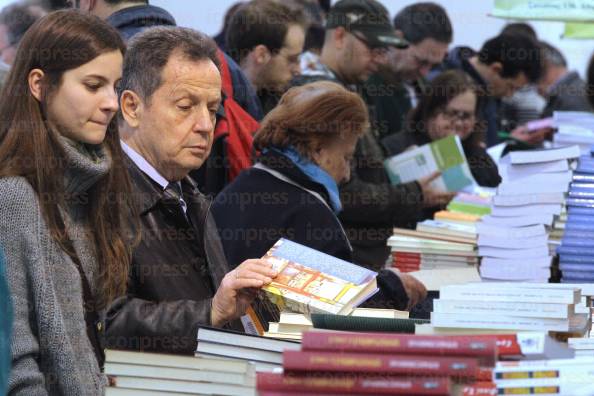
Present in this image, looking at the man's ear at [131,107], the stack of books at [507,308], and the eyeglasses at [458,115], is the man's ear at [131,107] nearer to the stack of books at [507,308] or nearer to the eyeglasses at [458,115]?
the stack of books at [507,308]

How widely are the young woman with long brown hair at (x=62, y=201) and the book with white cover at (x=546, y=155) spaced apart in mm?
2557

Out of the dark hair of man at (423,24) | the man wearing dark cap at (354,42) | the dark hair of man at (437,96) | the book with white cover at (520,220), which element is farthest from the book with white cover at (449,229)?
the dark hair of man at (423,24)

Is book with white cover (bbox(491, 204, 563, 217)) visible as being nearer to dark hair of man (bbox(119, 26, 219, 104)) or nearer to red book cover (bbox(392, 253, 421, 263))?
red book cover (bbox(392, 253, 421, 263))

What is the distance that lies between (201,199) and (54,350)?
0.87 metres

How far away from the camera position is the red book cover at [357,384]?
7.71 ft

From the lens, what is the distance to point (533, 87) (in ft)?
38.1

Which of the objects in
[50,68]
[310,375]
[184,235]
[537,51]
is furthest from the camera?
[537,51]

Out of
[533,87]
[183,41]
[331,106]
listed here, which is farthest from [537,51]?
[183,41]

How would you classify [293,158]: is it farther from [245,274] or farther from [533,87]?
[533,87]

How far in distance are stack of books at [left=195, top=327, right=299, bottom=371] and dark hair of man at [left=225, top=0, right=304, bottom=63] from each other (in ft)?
11.7

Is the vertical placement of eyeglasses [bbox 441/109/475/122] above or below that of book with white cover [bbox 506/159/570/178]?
below

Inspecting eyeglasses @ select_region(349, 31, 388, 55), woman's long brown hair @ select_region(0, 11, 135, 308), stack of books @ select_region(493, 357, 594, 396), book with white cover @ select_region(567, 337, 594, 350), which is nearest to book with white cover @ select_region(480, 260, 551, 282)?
eyeglasses @ select_region(349, 31, 388, 55)

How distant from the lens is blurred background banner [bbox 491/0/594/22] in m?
6.93

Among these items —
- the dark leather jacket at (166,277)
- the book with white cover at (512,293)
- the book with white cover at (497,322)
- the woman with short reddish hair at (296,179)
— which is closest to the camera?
the book with white cover at (497,322)
